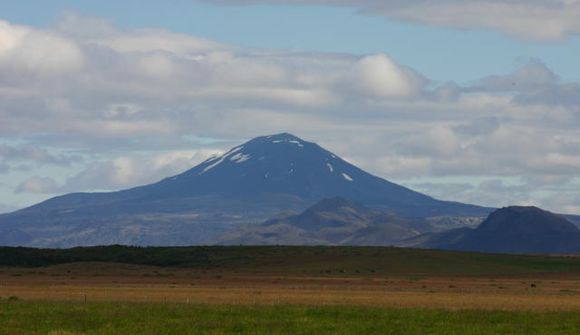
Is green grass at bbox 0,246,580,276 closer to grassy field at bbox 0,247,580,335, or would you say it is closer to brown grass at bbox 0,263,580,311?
grassy field at bbox 0,247,580,335

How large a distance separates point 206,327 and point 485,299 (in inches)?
1528

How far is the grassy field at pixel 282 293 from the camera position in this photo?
58.2 m

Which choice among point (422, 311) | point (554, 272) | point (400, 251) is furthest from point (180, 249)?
point (422, 311)

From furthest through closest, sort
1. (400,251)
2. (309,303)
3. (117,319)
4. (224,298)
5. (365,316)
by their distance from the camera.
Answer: (400,251) → (224,298) → (309,303) → (365,316) → (117,319)

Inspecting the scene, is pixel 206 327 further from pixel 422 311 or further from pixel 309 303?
pixel 309 303

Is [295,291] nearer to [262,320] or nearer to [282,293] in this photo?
[282,293]

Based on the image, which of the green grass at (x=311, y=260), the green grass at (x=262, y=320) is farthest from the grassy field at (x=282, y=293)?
the green grass at (x=311, y=260)

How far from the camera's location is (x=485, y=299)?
3570 inches

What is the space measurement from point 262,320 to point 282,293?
117ft

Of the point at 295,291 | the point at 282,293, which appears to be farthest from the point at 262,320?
the point at 295,291

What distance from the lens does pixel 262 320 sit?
197ft

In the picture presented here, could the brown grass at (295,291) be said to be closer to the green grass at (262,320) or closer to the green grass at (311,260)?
the green grass at (262,320)

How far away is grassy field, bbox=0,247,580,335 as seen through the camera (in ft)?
191

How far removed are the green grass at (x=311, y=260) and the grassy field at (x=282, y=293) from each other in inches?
11.0
